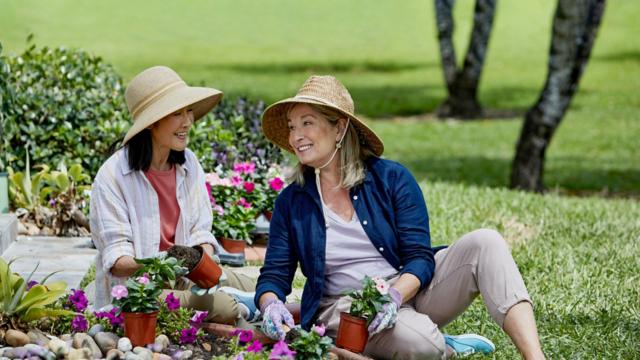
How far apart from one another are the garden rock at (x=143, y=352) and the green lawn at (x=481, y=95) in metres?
1.65

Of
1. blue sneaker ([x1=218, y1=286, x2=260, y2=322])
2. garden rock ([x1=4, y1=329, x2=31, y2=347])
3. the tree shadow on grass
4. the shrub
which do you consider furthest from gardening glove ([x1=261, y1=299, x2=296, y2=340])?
the tree shadow on grass

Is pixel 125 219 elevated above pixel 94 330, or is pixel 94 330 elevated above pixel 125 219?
pixel 125 219

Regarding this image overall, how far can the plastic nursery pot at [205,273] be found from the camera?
4.58 m

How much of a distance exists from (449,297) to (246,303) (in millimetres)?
1075

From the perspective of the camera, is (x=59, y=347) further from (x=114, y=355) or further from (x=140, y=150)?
(x=140, y=150)

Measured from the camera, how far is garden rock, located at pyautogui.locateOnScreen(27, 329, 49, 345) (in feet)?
13.8

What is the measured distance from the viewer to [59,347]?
4.08m

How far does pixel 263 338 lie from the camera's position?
4.52 meters

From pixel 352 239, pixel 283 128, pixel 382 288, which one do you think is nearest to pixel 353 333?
pixel 382 288

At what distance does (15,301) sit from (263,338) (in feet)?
3.25

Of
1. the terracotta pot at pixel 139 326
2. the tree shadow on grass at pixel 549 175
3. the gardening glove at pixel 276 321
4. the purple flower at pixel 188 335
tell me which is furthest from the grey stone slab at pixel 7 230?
the tree shadow on grass at pixel 549 175

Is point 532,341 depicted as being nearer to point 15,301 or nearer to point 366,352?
point 366,352

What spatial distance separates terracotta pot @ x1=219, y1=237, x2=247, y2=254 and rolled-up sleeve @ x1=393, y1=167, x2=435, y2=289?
225 cm

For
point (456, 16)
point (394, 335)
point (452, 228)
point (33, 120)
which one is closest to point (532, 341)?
point (394, 335)
